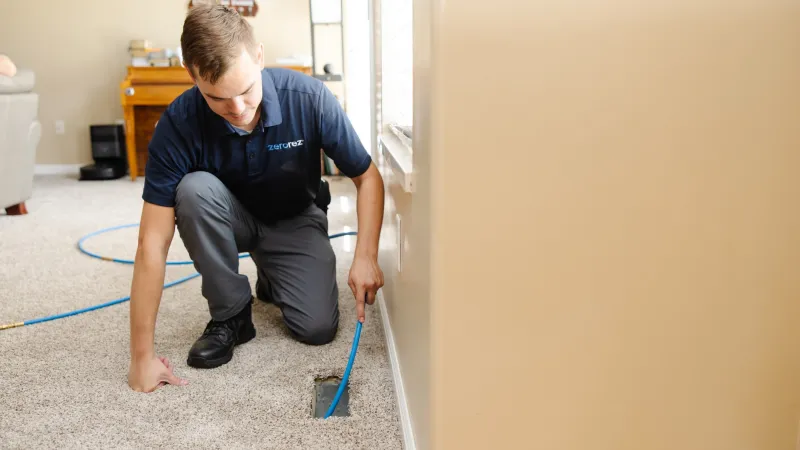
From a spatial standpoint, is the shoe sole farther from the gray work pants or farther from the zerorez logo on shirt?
the zerorez logo on shirt

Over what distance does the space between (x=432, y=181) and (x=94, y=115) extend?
181 inches

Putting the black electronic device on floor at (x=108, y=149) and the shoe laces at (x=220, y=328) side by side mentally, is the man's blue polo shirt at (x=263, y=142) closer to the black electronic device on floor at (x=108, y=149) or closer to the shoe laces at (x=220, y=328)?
the shoe laces at (x=220, y=328)

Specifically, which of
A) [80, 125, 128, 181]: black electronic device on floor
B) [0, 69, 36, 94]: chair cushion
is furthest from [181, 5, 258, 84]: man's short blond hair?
[80, 125, 128, 181]: black electronic device on floor

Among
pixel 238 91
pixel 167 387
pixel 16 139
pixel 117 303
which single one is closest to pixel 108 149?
pixel 16 139

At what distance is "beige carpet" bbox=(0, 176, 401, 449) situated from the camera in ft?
3.85

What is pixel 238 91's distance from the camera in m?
1.24

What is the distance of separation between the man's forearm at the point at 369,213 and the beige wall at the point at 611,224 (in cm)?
47

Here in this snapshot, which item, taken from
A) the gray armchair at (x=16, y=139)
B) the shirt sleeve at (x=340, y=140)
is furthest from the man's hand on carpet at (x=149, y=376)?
the gray armchair at (x=16, y=139)

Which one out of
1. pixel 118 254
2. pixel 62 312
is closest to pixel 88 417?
pixel 62 312

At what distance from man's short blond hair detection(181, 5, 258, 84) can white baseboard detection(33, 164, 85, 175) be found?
3.93 m

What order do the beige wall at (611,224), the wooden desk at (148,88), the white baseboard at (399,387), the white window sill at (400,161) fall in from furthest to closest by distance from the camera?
the wooden desk at (148,88)
the white baseboard at (399,387)
the white window sill at (400,161)
the beige wall at (611,224)

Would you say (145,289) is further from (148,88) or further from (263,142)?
(148,88)

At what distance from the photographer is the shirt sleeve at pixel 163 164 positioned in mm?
1360

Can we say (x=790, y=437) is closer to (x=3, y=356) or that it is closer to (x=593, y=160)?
(x=593, y=160)
